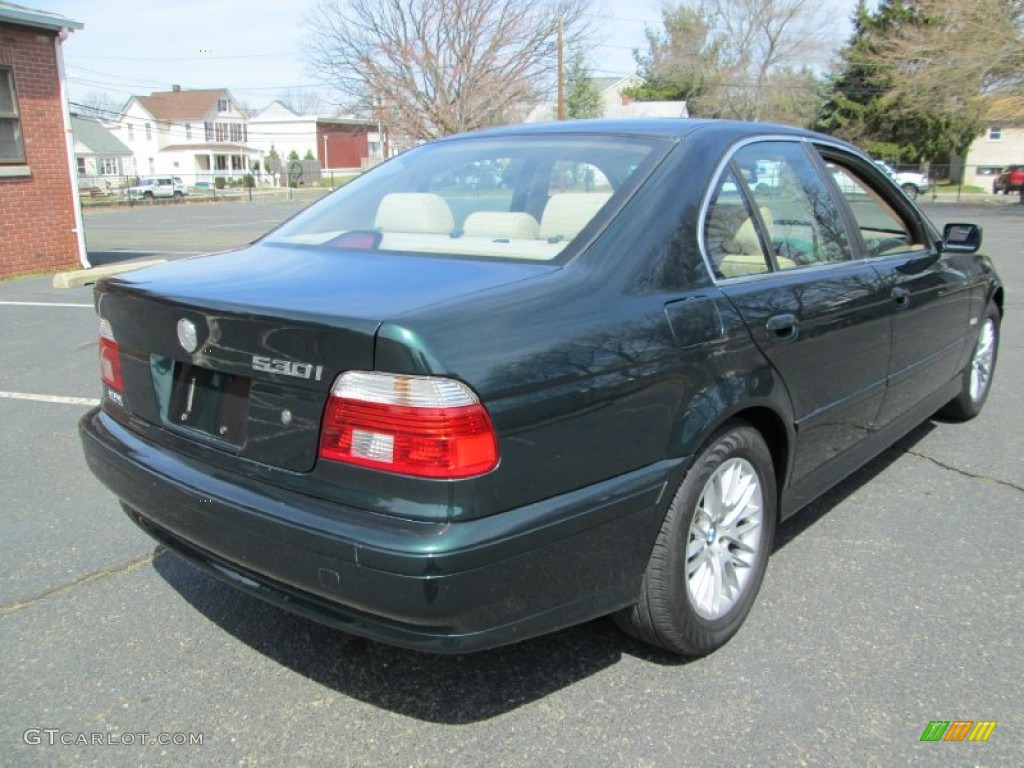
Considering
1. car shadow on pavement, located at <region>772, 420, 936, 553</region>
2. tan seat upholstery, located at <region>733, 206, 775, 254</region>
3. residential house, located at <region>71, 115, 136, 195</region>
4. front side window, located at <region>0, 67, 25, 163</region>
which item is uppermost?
residential house, located at <region>71, 115, 136, 195</region>

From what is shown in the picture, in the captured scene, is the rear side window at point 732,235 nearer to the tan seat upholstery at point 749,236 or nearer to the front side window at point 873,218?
the tan seat upholstery at point 749,236

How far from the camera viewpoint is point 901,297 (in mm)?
3564

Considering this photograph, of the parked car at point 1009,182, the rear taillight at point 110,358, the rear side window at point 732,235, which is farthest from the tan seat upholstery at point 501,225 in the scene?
the parked car at point 1009,182

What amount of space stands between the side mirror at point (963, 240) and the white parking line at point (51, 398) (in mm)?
5055

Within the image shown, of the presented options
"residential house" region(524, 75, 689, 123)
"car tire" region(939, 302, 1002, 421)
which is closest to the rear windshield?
"car tire" region(939, 302, 1002, 421)

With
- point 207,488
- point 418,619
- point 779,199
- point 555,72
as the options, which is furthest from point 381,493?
point 555,72

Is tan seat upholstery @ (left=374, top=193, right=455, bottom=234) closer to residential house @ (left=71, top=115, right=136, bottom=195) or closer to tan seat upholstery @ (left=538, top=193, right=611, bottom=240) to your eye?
tan seat upholstery @ (left=538, top=193, right=611, bottom=240)

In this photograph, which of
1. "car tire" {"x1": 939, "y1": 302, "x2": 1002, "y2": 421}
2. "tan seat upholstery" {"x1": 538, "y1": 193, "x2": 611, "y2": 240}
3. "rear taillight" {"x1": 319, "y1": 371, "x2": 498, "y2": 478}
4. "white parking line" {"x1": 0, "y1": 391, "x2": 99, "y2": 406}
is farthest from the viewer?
"white parking line" {"x1": 0, "y1": 391, "x2": 99, "y2": 406}

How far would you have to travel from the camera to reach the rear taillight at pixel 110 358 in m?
2.77

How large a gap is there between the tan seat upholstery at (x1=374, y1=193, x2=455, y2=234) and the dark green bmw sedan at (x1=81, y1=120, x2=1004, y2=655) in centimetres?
1

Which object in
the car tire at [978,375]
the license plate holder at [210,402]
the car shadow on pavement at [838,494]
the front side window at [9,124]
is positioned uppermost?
the front side window at [9,124]

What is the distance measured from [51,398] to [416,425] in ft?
15.2

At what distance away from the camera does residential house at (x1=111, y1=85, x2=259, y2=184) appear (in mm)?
74562

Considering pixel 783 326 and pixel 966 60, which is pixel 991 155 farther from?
pixel 783 326
